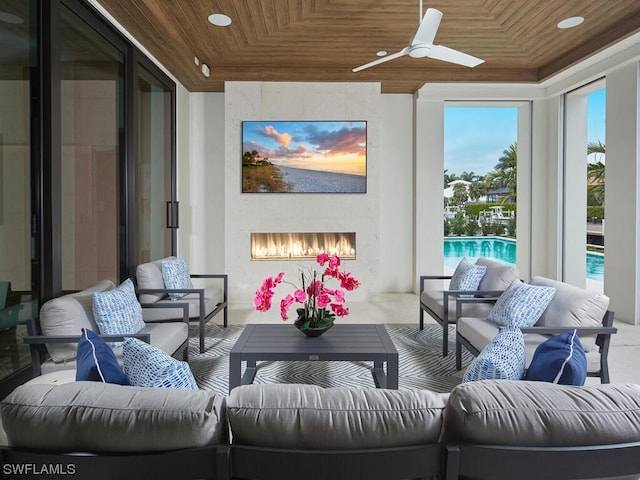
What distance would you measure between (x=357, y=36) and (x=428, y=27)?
5.64 ft

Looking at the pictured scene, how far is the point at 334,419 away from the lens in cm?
107

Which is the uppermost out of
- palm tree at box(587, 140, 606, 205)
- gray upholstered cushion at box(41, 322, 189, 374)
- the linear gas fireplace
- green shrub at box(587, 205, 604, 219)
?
palm tree at box(587, 140, 606, 205)

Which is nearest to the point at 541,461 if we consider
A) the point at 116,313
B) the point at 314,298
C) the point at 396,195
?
the point at 314,298

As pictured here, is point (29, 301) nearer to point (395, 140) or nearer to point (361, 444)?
point (361, 444)

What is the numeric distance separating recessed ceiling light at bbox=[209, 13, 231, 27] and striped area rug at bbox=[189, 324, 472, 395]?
10.5 feet

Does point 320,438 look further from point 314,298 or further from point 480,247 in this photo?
point 480,247

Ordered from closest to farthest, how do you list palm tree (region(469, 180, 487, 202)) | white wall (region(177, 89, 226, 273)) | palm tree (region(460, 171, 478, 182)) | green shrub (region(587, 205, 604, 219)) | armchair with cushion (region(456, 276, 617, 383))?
armchair with cushion (region(456, 276, 617, 383)) → green shrub (region(587, 205, 604, 219)) → white wall (region(177, 89, 226, 273)) → palm tree (region(469, 180, 487, 202)) → palm tree (region(460, 171, 478, 182))

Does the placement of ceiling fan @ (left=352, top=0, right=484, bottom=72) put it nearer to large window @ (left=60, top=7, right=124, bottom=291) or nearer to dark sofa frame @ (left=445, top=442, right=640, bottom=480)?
large window @ (left=60, top=7, right=124, bottom=291)

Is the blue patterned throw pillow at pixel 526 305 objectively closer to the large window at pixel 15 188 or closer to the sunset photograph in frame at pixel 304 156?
the large window at pixel 15 188

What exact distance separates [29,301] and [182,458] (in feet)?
7.82

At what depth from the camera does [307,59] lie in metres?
5.59

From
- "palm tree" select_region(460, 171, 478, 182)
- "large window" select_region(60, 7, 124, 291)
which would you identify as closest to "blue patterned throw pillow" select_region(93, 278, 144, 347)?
"large window" select_region(60, 7, 124, 291)

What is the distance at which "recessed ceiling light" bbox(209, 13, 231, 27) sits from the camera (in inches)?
169

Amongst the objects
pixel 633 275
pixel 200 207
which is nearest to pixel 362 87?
pixel 200 207
